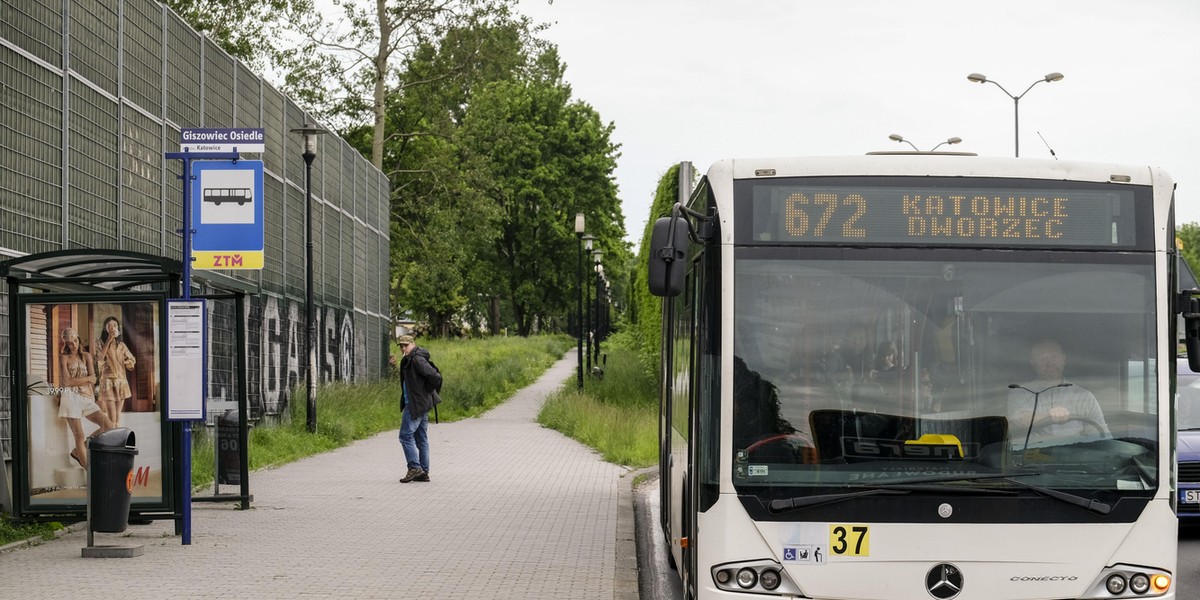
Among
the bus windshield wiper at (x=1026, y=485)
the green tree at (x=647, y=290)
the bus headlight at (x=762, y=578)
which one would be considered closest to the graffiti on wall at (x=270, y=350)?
the green tree at (x=647, y=290)

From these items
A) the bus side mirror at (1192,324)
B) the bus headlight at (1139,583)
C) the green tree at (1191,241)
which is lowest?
the bus headlight at (1139,583)

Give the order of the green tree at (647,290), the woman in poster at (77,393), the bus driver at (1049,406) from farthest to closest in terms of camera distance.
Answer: the green tree at (647,290) → the woman in poster at (77,393) → the bus driver at (1049,406)

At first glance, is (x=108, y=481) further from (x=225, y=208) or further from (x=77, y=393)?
(x=225, y=208)

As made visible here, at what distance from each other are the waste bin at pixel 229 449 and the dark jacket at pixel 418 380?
11.2 feet

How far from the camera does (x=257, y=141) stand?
13523mm

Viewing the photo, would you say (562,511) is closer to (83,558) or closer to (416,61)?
(83,558)

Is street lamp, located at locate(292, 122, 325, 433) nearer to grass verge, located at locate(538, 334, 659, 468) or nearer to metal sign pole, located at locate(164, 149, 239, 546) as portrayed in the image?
grass verge, located at locate(538, 334, 659, 468)

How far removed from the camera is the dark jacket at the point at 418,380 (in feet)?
61.6

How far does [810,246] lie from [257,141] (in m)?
7.23

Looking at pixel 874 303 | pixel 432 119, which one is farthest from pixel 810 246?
pixel 432 119

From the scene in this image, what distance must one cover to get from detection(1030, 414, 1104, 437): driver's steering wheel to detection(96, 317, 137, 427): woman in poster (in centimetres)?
794

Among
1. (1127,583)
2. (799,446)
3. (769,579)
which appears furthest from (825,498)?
(1127,583)

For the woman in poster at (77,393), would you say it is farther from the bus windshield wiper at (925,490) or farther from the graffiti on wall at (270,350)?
the graffiti on wall at (270,350)

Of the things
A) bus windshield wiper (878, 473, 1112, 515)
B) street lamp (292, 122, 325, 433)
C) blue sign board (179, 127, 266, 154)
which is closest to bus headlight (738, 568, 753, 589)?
bus windshield wiper (878, 473, 1112, 515)
